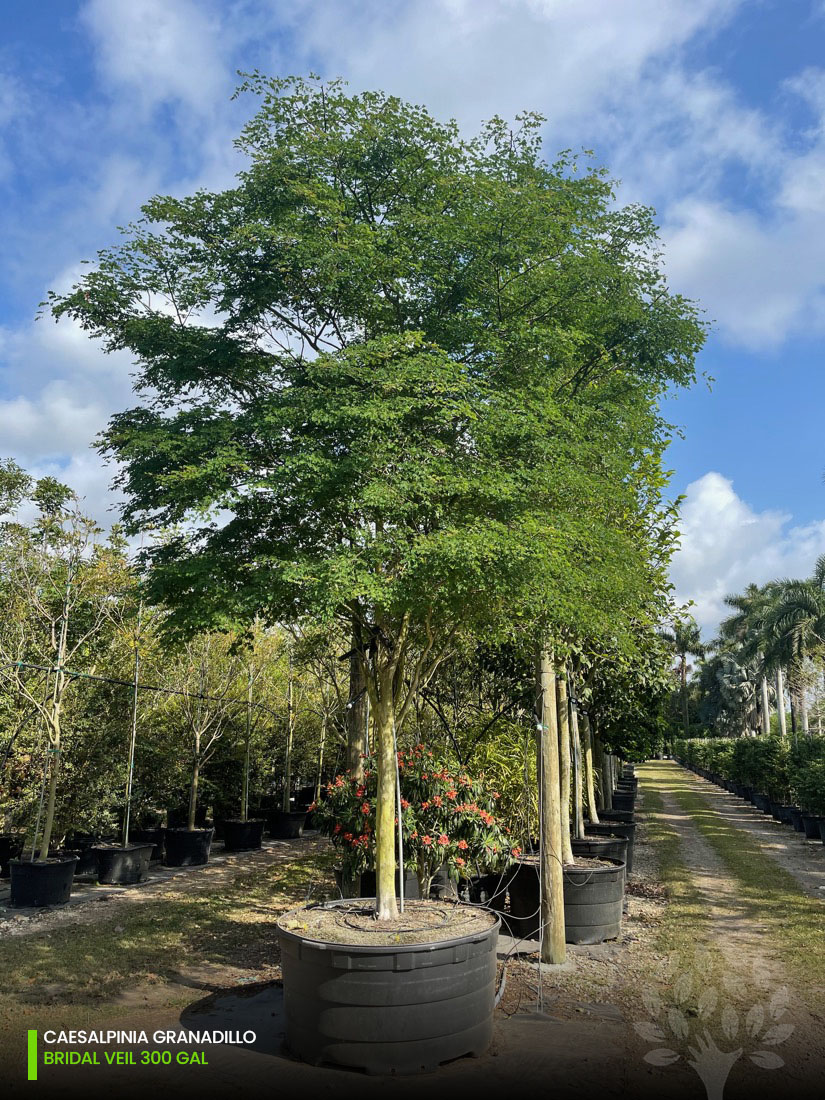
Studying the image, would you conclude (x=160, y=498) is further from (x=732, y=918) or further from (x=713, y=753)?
(x=713, y=753)

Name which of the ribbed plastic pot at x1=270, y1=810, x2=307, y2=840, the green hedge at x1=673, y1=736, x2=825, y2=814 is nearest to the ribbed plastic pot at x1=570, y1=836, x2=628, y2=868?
the green hedge at x1=673, y1=736, x2=825, y2=814

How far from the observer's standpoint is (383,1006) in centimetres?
453

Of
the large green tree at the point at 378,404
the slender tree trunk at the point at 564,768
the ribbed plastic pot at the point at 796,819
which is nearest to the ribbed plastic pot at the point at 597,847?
the slender tree trunk at the point at 564,768

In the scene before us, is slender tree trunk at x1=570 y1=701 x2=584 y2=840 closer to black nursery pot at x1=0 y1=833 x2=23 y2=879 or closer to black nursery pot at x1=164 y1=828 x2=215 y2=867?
black nursery pot at x1=164 y1=828 x2=215 y2=867

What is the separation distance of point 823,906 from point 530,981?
5.06 m

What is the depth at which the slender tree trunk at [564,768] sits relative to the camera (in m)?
8.25

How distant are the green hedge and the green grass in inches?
64.5

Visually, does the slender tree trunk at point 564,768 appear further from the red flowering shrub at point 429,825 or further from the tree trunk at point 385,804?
the tree trunk at point 385,804

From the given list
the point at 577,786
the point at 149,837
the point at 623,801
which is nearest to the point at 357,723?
the point at 577,786

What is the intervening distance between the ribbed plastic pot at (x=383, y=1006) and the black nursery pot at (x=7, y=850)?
9284mm

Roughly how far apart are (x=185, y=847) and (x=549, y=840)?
314 inches

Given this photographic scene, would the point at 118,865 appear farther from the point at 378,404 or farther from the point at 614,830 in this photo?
the point at 378,404

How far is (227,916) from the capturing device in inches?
357

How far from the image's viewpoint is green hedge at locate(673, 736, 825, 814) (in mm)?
16125
